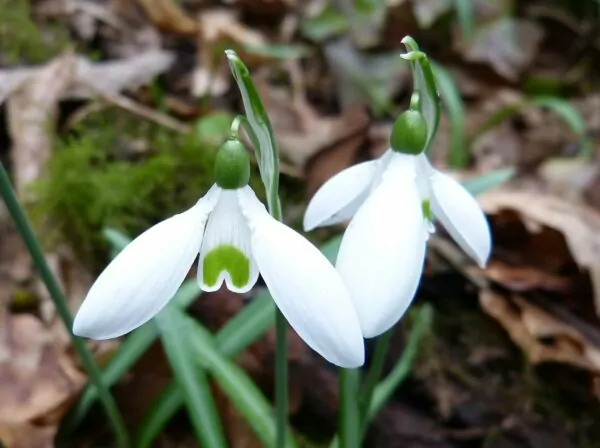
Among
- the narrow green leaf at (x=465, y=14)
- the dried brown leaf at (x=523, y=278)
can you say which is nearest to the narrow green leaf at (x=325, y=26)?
the narrow green leaf at (x=465, y=14)

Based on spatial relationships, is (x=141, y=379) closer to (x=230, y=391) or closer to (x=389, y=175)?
(x=230, y=391)

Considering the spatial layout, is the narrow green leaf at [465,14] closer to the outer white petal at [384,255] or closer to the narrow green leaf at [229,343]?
the narrow green leaf at [229,343]

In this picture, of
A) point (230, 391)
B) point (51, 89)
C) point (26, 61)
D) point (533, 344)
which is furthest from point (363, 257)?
point (26, 61)

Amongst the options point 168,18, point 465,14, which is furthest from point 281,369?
point 465,14

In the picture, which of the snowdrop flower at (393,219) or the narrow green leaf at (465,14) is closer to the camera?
the snowdrop flower at (393,219)

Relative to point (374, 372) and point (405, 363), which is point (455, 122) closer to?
point (405, 363)
